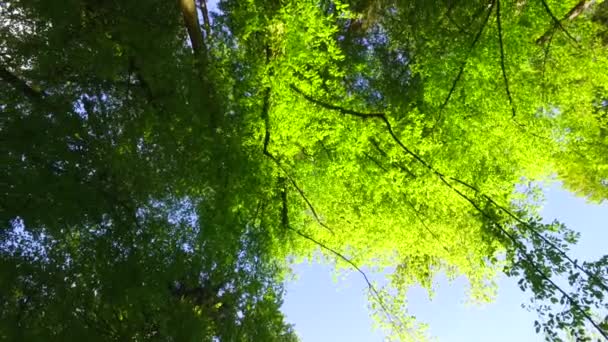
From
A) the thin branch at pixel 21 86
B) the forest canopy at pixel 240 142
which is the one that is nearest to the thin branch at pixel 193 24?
the forest canopy at pixel 240 142

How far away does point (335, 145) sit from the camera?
23.0 feet

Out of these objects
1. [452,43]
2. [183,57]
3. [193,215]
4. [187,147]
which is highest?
[452,43]

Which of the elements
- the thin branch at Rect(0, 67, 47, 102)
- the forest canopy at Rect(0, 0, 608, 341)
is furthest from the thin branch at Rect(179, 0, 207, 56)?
the thin branch at Rect(0, 67, 47, 102)

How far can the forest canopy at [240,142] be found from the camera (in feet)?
20.6

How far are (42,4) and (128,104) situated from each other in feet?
5.92

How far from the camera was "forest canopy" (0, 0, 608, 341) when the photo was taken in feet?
20.6

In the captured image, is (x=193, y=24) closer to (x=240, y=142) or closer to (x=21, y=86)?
(x=240, y=142)

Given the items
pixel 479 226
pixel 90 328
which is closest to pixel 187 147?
pixel 90 328

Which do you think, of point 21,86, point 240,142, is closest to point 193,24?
point 240,142

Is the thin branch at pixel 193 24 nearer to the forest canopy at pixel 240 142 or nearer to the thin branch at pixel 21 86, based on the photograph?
the forest canopy at pixel 240 142

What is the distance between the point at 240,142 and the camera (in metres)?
6.40

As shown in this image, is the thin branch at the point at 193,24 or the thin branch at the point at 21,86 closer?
the thin branch at the point at 193,24

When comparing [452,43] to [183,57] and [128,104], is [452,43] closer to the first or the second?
[183,57]

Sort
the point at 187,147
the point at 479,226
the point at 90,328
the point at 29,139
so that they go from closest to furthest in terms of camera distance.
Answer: the point at 90,328 < the point at 29,139 < the point at 187,147 < the point at 479,226
